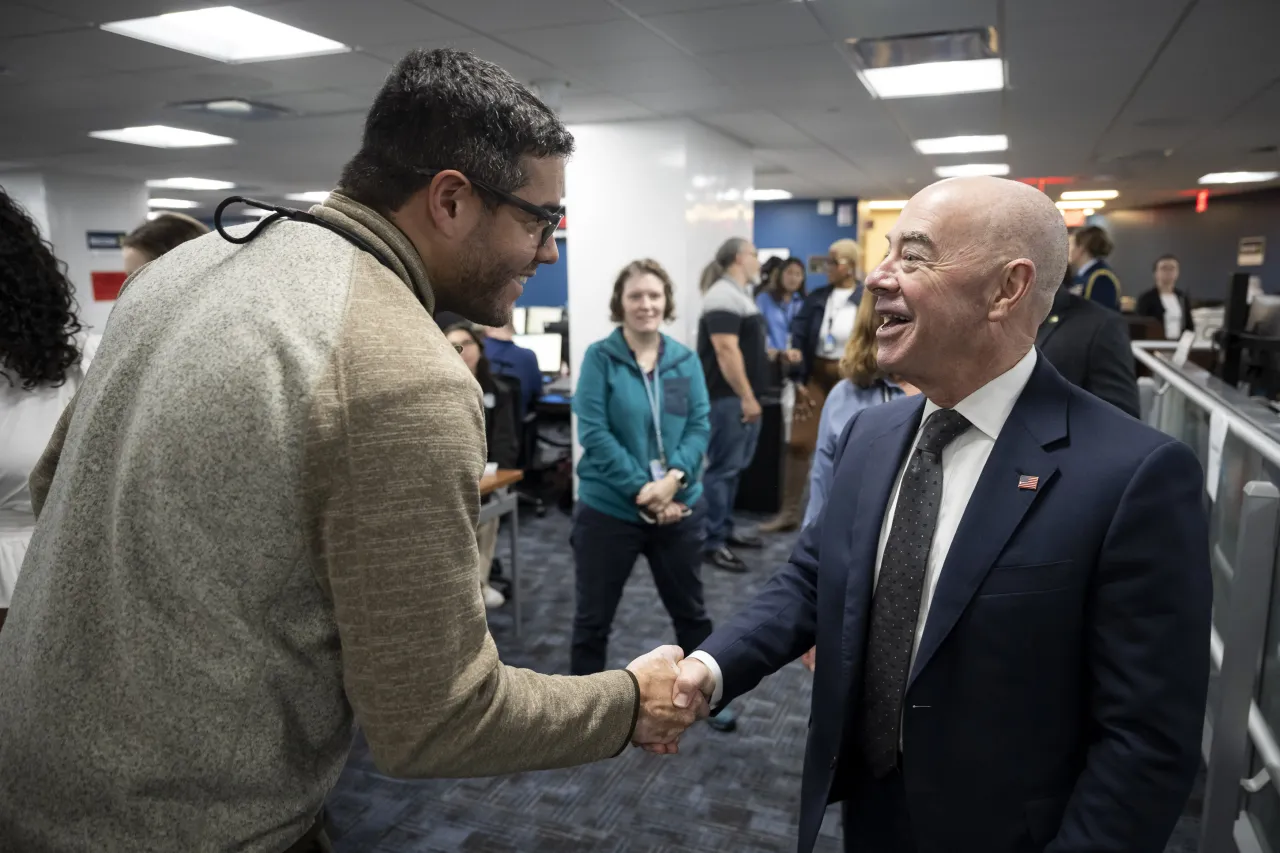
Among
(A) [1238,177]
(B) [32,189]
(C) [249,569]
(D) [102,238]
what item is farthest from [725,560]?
(A) [1238,177]

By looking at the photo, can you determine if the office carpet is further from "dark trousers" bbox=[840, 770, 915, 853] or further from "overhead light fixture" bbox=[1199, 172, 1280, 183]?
"overhead light fixture" bbox=[1199, 172, 1280, 183]

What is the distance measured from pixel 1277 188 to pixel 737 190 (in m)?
11.4

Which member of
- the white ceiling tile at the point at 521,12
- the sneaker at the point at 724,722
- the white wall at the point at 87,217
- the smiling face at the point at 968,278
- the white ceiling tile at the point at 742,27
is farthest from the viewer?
the white wall at the point at 87,217

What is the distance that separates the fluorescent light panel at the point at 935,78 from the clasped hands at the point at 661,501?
331cm

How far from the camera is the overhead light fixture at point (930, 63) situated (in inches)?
173

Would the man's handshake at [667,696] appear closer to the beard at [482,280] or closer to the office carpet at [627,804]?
the beard at [482,280]

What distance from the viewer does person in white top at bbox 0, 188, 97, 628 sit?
1.97 meters

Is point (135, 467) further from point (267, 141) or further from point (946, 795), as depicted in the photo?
point (267, 141)

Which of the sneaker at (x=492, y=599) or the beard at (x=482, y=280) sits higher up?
the beard at (x=482, y=280)

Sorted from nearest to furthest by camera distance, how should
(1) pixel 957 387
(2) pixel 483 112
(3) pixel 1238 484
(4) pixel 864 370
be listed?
(2) pixel 483 112 → (1) pixel 957 387 → (3) pixel 1238 484 → (4) pixel 864 370

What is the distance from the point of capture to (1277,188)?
1388 cm

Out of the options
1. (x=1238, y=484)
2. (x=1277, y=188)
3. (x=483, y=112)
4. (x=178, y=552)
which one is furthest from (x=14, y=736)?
(x=1277, y=188)

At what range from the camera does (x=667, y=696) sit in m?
1.44

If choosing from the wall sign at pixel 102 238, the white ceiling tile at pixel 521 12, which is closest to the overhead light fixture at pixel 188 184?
the wall sign at pixel 102 238
